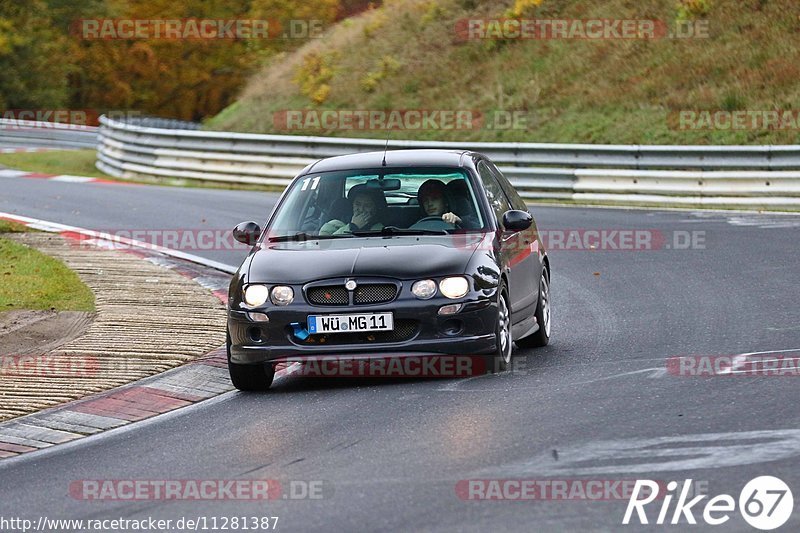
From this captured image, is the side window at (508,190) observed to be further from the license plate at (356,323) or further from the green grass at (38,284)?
the green grass at (38,284)

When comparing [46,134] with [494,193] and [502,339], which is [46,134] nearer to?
[494,193]

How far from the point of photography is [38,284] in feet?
46.0

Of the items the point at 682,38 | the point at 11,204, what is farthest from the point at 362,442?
the point at 682,38

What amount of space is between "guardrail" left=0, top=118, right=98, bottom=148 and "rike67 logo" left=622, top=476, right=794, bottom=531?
35308 millimetres

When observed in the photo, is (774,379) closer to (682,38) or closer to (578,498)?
A: (578,498)

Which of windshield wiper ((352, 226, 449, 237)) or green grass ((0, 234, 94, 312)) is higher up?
windshield wiper ((352, 226, 449, 237))

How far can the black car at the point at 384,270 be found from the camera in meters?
9.38

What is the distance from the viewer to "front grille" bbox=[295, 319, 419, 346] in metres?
9.37

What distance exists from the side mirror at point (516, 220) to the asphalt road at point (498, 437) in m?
0.99

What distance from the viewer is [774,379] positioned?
8945mm

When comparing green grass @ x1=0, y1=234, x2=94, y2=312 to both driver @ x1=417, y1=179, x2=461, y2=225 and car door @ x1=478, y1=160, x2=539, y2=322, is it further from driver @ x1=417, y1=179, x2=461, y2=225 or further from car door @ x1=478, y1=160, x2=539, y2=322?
car door @ x1=478, y1=160, x2=539, y2=322

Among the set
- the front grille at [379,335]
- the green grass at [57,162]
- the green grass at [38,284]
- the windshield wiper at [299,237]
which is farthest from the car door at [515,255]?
the green grass at [57,162]

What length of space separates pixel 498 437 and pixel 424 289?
6.51 ft

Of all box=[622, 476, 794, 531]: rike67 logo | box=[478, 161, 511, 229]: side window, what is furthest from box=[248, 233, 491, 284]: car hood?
box=[622, 476, 794, 531]: rike67 logo
